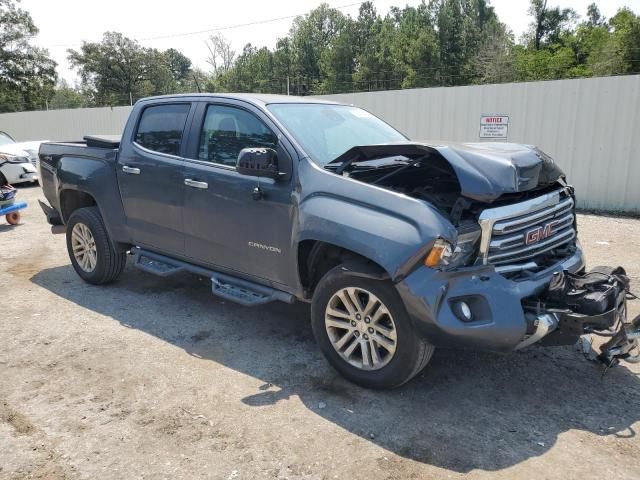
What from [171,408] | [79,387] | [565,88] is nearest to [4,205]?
[79,387]

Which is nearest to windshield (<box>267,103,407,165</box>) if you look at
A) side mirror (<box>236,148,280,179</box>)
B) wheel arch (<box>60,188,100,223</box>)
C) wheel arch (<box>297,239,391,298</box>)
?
side mirror (<box>236,148,280,179</box>)

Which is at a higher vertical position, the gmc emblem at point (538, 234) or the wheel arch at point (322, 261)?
the gmc emblem at point (538, 234)

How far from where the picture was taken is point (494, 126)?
10469 mm

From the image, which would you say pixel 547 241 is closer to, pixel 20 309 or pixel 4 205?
pixel 20 309

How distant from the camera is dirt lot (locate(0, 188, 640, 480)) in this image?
2812 millimetres

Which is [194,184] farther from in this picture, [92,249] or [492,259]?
[492,259]

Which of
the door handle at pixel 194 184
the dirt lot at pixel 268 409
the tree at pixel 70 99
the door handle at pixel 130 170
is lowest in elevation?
the dirt lot at pixel 268 409

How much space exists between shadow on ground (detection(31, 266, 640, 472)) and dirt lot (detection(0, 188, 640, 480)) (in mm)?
12

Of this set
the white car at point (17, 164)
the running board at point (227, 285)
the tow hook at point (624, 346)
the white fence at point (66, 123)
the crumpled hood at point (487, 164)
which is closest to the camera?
the crumpled hood at point (487, 164)

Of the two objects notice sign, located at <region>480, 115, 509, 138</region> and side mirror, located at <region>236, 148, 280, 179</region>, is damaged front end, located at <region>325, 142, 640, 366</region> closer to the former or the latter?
side mirror, located at <region>236, 148, 280, 179</region>

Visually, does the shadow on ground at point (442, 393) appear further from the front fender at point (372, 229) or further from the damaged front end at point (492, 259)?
the front fender at point (372, 229)

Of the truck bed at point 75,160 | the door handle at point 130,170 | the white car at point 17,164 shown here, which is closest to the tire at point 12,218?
the truck bed at point 75,160

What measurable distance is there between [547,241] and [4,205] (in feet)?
28.1

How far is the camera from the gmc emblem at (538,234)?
11.3 feet
